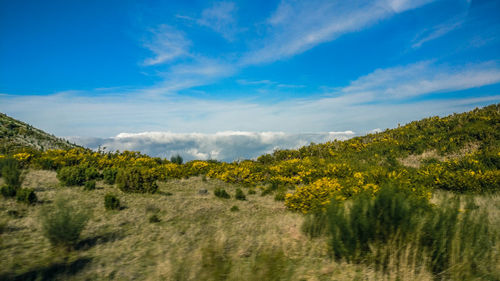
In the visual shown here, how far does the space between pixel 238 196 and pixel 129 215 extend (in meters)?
5.85

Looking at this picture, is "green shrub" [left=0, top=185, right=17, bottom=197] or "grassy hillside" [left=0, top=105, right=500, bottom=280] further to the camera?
"green shrub" [left=0, top=185, right=17, bottom=197]

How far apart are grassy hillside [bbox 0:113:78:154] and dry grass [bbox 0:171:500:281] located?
51.7ft

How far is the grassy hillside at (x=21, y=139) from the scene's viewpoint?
2145cm

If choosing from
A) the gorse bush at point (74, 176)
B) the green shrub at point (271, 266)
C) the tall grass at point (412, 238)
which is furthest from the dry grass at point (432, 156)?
the gorse bush at point (74, 176)

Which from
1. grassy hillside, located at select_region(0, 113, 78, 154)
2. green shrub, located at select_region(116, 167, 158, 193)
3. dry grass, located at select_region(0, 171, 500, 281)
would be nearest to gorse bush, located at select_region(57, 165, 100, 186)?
green shrub, located at select_region(116, 167, 158, 193)

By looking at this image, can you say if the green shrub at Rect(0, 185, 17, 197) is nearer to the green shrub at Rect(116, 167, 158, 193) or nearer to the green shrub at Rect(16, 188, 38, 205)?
the green shrub at Rect(16, 188, 38, 205)

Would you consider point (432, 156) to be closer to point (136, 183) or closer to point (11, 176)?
point (136, 183)

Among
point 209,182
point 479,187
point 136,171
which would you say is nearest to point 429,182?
point 479,187

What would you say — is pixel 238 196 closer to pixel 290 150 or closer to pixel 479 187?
pixel 479 187

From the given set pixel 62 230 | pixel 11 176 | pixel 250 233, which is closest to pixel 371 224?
pixel 250 233

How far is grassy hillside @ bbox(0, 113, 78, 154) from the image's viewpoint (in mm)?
21445

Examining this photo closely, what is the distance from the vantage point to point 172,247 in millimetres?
6219

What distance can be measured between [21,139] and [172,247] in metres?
26.1

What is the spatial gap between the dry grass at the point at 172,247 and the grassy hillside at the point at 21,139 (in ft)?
51.7
